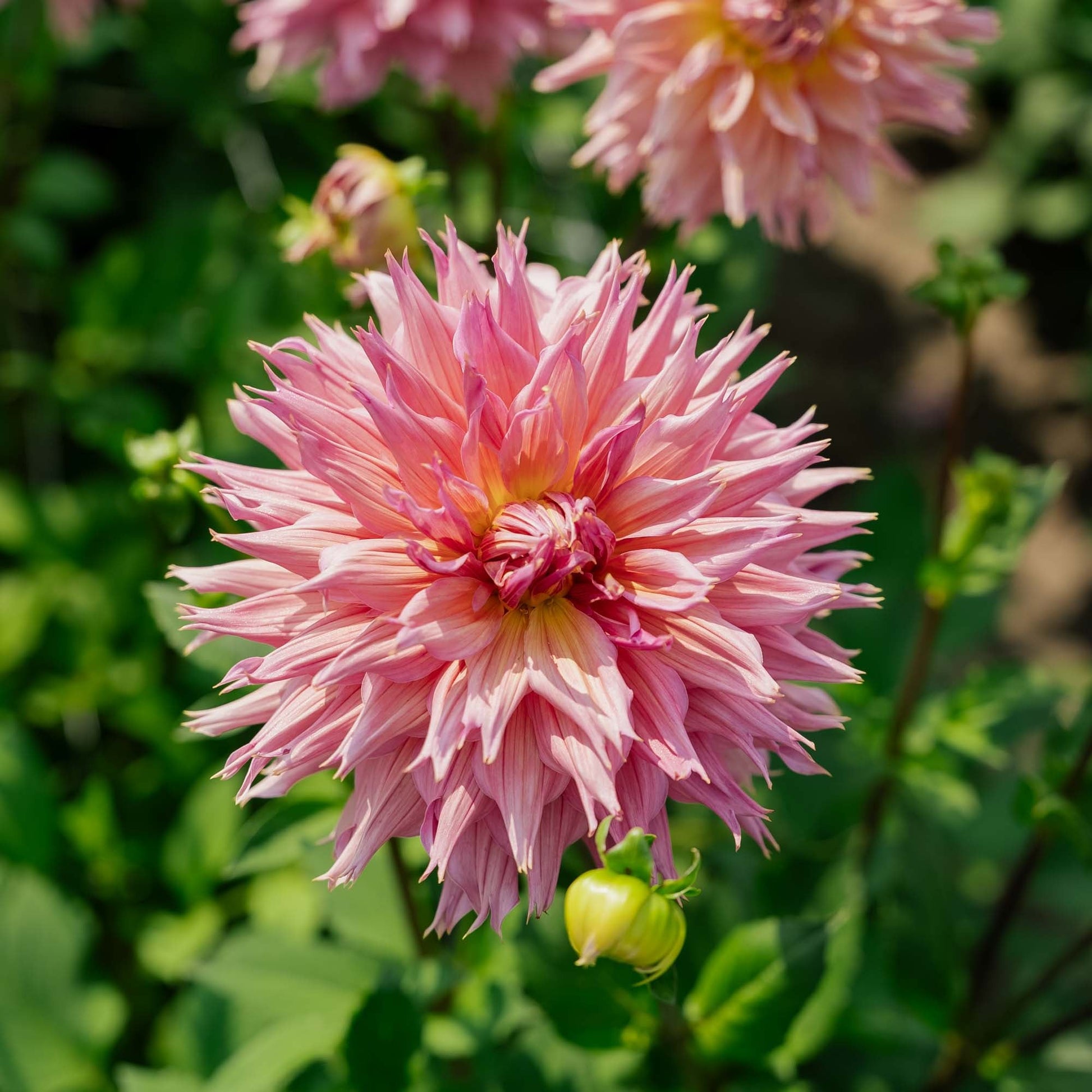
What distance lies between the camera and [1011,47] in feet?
12.3

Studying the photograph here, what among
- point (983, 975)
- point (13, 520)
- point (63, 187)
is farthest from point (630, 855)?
point (63, 187)

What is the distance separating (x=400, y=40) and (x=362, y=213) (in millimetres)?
462

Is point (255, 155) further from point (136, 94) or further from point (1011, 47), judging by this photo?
point (1011, 47)

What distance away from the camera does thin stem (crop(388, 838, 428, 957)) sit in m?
1.29

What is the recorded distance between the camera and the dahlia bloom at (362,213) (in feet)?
4.79

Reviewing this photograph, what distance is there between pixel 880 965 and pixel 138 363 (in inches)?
81.2

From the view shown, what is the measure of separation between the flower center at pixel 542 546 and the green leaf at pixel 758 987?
2.00 feet

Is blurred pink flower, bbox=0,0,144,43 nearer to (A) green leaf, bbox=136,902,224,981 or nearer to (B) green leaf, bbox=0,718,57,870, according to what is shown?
(B) green leaf, bbox=0,718,57,870

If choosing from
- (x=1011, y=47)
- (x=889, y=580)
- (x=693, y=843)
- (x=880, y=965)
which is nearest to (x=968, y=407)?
(x=1011, y=47)

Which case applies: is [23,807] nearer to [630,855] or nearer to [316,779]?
[316,779]

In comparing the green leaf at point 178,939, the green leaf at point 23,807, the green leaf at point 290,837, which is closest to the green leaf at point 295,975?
the green leaf at point 290,837

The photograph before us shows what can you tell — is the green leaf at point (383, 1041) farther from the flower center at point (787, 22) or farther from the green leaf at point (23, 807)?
the flower center at point (787, 22)

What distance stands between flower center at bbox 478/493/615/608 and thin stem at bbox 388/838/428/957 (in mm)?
358

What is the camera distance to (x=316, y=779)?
4.85ft
